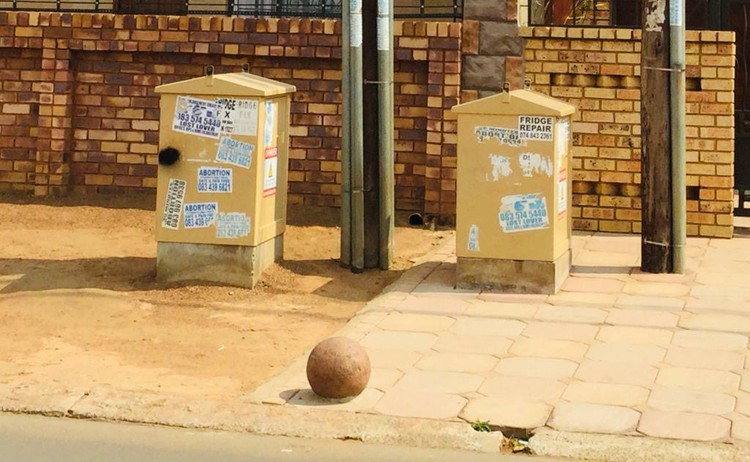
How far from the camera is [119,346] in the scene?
695 centimetres

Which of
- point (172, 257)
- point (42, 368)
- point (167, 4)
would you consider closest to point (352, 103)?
point (172, 257)

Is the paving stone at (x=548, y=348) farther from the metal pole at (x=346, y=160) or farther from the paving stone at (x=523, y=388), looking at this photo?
the metal pole at (x=346, y=160)

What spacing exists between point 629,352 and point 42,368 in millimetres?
3303

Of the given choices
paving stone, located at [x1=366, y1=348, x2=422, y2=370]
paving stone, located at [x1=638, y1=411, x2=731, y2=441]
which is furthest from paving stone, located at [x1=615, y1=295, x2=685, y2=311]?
paving stone, located at [x1=638, y1=411, x2=731, y2=441]

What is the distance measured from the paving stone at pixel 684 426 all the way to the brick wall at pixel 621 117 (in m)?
5.30

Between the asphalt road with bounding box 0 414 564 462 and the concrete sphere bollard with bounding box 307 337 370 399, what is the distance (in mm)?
409

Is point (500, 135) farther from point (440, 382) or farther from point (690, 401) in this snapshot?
point (690, 401)

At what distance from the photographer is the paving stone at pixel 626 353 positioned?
6512 mm

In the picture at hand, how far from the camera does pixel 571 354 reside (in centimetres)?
665

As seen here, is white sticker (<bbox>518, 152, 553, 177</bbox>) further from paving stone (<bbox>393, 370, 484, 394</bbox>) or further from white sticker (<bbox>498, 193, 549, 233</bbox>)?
A: paving stone (<bbox>393, 370, 484, 394</bbox>)

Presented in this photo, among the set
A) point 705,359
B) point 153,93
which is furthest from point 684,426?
point 153,93

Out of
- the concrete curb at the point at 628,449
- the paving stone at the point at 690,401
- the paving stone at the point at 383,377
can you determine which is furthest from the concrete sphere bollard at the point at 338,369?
the paving stone at the point at 690,401

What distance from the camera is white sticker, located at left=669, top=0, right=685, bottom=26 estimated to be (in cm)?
862

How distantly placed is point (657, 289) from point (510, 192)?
1.28 m
